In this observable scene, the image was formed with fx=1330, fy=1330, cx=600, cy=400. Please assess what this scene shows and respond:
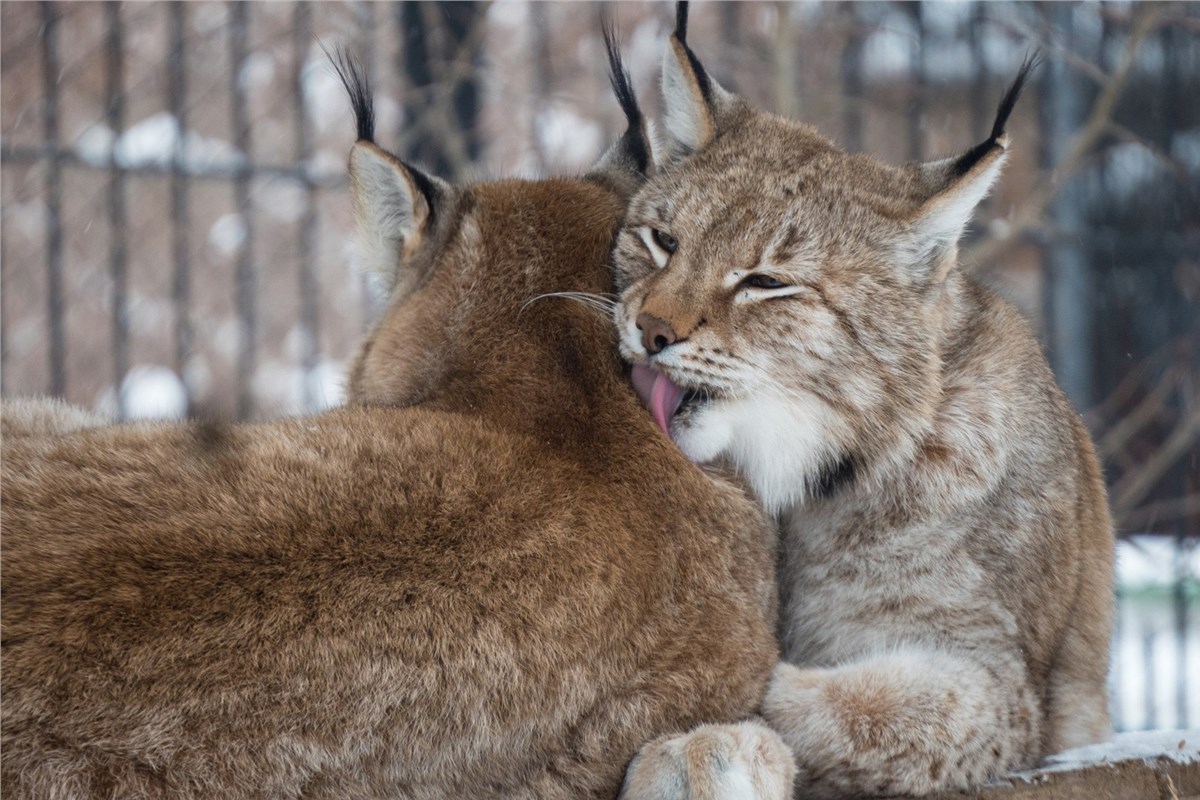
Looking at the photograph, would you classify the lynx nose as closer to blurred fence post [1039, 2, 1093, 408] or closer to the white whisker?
the white whisker

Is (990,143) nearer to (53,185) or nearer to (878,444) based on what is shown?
(878,444)

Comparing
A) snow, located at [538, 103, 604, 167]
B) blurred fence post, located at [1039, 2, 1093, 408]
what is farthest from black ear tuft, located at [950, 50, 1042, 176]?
snow, located at [538, 103, 604, 167]

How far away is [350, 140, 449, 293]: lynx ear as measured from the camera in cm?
342

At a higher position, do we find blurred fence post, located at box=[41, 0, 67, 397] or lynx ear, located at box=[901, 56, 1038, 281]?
blurred fence post, located at box=[41, 0, 67, 397]

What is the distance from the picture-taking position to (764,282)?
3275mm

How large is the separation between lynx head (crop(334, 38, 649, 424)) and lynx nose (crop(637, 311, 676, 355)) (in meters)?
0.11

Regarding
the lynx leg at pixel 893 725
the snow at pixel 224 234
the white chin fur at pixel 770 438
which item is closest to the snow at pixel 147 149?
the snow at pixel 224 234

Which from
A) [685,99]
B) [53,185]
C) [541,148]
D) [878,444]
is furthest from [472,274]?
[541,148]

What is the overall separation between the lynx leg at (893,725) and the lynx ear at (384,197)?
1.47m

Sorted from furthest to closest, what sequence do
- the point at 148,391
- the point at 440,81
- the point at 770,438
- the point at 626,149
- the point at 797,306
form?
1. the point at 148,391
2. the point at 440,81
3. the point at 626,149
4. the point at 797,306
5. the point at 770,438

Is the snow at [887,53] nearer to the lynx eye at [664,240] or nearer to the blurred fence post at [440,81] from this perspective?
the blurred fence post at [440,81]

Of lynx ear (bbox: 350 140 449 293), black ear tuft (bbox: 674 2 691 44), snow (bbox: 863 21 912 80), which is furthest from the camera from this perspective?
snow (bbox: 863 21 912 80)

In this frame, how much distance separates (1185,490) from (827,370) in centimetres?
576

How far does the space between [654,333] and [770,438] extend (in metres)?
0.37
